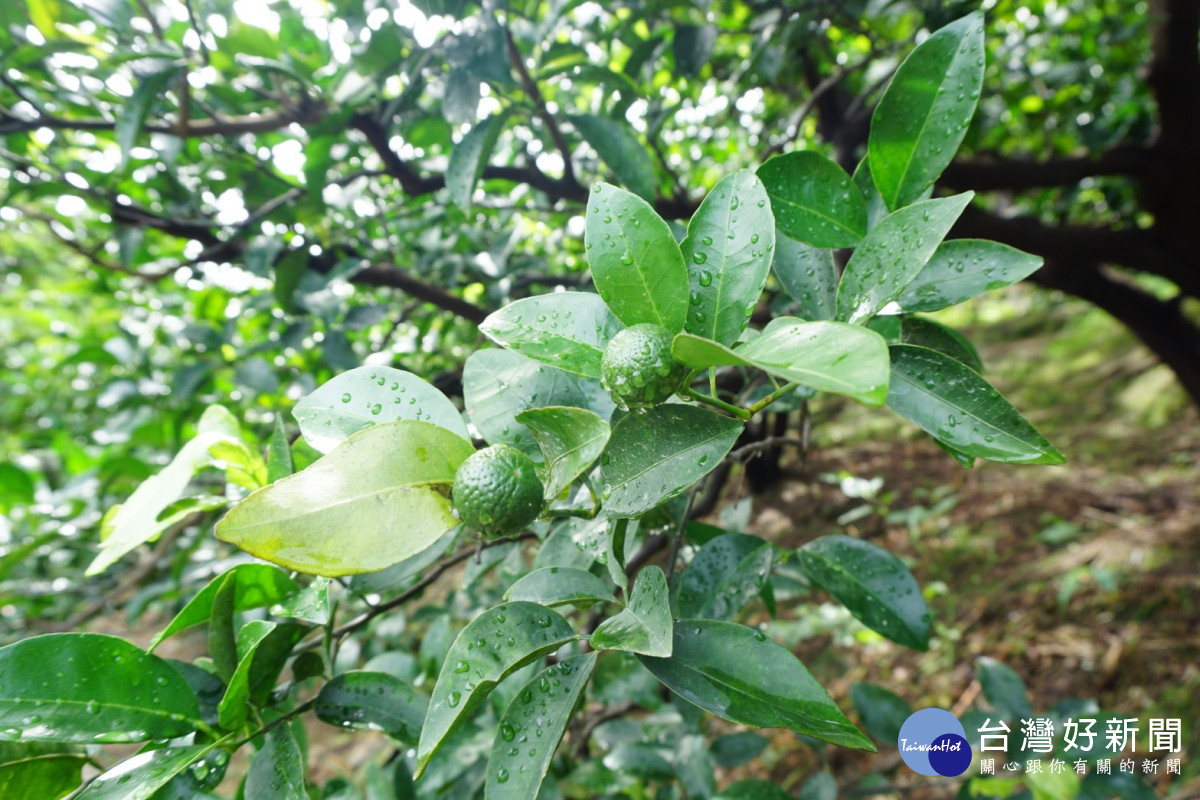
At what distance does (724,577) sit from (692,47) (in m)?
0.92

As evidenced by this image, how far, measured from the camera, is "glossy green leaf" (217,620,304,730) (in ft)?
1.56

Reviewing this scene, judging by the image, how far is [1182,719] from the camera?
1492 mm

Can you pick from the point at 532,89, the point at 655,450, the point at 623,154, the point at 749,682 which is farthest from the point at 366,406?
the point at 532,89

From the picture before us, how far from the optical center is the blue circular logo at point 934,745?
0.69 m

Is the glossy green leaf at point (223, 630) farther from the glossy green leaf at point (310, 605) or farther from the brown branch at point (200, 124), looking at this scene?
the brown branch at point (200, 124)

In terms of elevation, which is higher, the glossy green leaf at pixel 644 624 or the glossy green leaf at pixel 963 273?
the glossy green leaf at pixel 963 273

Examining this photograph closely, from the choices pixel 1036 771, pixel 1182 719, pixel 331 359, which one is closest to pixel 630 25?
pixel 331 359

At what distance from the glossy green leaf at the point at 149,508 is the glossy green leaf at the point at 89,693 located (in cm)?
6

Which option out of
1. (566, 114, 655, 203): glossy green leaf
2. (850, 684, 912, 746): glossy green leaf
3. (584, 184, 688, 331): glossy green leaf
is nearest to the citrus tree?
(584, 184, 688, 331): glossy green leaf

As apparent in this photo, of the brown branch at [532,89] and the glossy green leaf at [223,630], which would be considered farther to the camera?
the brown branch at [532,89]

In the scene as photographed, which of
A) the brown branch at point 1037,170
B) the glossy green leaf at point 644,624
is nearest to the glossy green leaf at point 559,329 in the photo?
Answer: the glossy green leaf at point 644,624

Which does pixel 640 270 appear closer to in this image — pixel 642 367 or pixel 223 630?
pixel 642 367

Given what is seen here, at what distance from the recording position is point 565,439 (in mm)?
393

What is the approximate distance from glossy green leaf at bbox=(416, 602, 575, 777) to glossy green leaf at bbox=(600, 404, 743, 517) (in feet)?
0.34
